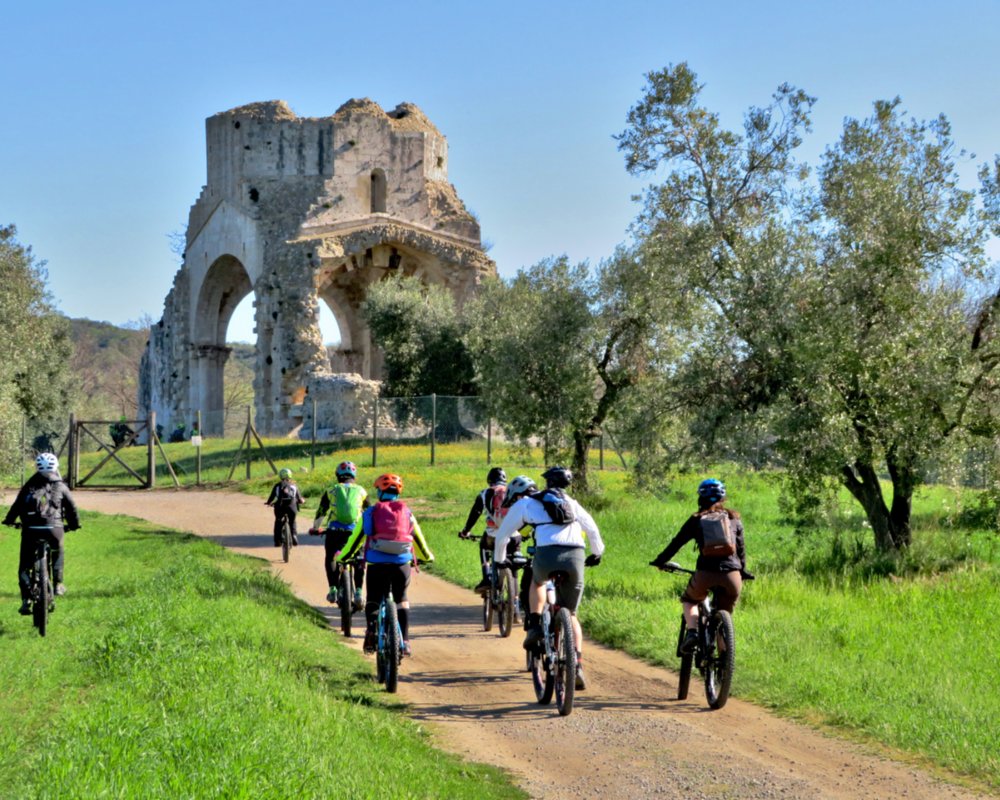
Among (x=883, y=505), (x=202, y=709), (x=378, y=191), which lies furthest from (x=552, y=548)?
(x=378, y=191)

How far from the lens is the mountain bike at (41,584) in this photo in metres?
11.7

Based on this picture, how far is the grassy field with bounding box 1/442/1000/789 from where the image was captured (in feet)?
27.8

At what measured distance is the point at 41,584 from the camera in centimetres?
1169

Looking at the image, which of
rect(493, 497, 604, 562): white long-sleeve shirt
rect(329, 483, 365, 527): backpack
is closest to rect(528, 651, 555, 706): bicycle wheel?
rect(493, 497, 604, 562): white long-sleeve shirt

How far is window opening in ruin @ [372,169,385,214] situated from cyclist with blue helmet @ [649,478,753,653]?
3948cm

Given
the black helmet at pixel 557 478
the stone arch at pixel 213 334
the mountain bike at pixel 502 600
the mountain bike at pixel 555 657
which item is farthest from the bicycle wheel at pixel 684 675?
the stone arch at pixel 213 334

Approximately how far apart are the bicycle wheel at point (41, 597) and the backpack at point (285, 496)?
21.0 ft

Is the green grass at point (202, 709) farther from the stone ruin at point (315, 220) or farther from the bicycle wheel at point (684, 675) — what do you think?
the stone ruin at point (315, 220)

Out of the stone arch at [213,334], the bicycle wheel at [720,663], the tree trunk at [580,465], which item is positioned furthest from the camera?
the stone arch at [213,334]

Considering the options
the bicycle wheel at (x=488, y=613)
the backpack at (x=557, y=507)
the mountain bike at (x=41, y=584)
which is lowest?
the bicycle wheel at (x=488, y=613)

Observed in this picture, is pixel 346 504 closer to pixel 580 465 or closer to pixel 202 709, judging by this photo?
pixel 202 709

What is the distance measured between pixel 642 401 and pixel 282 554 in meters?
6.42

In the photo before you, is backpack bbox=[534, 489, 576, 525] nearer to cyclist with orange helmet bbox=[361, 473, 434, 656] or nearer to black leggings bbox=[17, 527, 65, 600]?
cyclist with orange helmet bbox=[361, 473, 434, 656]

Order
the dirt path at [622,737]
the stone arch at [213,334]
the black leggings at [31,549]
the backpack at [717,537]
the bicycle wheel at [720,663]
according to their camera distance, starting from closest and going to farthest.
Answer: the dirt path at [622,737], the bicycle wheel at [720,663], the backpack at [717,537], the black leggings at [31,549], the stone arch at [213,334]
